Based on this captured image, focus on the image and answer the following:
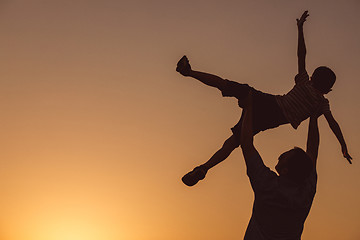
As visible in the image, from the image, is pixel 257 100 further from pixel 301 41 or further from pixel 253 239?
pixel 253 239

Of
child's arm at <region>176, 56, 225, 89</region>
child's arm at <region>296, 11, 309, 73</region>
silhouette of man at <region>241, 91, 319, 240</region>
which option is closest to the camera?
silhouette of man at <region>241, 91, 319, 240</region>

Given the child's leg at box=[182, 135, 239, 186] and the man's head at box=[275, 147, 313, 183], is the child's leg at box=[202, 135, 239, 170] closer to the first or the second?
the child's leg at box=[182, 135, 239, 186]

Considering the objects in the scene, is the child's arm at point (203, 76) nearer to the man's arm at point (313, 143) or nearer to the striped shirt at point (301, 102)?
the striped shirt at point (301, 102)

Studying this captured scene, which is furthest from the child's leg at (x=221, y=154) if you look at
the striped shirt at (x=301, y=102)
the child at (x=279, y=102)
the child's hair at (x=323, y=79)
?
the child's hair at (x=323, y=79)

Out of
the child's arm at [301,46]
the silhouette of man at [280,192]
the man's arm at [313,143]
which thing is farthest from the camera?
the child's arm at [301,46]

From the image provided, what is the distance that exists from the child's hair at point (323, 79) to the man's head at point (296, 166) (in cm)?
170

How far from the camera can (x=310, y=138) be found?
3.02 metres

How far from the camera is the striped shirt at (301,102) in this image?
381 centimetres

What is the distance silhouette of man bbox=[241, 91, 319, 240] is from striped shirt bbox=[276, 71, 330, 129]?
1.37 metres

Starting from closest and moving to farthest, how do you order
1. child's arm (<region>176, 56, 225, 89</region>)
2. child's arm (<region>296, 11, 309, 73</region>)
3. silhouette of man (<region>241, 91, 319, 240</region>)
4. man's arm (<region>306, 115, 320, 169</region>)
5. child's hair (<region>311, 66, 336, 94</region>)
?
silhouette of man (<region>241, 91, 319, 240</region>) → man's arm (<region>306, 115, 320, 169</region>) → child's arm (<region>176, 56, 225, 89</region>) → child's hair (<region>311, 66, 336, 94</region>) → child's arm (<region>296, 11, 309, 73</region>)

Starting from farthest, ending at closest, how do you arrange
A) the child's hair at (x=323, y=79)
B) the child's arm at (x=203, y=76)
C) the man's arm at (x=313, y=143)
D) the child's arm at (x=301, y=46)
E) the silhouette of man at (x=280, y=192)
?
the child's arm at (x=301, y=46), the child's hair at (x=323, y=79), the child's arm at (x=203, y=76), the man's arm at (x=313, y=143), the silhouette of man at (x=280, y=192)

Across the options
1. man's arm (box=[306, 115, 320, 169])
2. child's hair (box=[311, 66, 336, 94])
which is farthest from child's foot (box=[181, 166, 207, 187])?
child's hair (box=[311, 66, 336, 94])

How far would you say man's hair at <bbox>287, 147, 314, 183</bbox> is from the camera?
2.40m

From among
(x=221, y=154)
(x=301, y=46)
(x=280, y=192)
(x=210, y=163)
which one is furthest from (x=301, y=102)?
(x=280, y=192)
